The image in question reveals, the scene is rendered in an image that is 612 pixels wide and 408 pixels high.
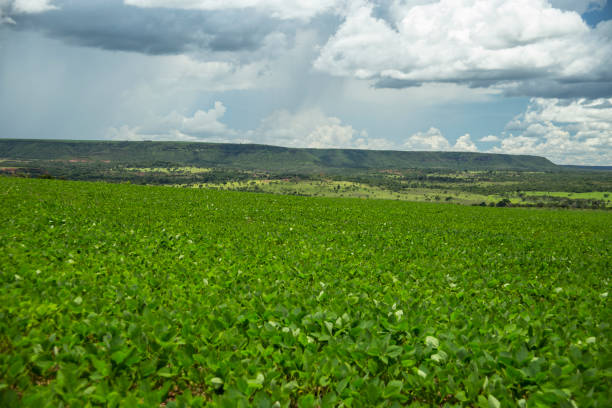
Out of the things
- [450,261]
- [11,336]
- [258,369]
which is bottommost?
[450,261]

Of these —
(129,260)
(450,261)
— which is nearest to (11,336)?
(129,260)

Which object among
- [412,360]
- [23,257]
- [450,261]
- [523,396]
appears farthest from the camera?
[450,261]

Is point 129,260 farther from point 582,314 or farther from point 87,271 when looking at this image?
point 582,314

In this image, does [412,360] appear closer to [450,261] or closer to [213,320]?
[213,320]

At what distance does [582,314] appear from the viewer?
7520mm

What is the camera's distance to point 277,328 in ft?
18.9

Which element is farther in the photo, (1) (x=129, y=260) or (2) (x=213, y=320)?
(1) (x=129, y=260)

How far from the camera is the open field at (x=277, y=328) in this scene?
4.05 metres

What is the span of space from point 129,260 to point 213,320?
6.12 metres

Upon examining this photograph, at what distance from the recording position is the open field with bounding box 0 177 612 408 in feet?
13.3

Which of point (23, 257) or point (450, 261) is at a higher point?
point (23, 257)

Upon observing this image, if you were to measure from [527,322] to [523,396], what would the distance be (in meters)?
2.41

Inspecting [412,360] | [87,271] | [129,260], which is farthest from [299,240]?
[412,360]

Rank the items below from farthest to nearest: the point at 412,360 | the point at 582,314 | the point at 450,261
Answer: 1. the point at 450,261
2. the point at 582,314
3. the point at 412,360
